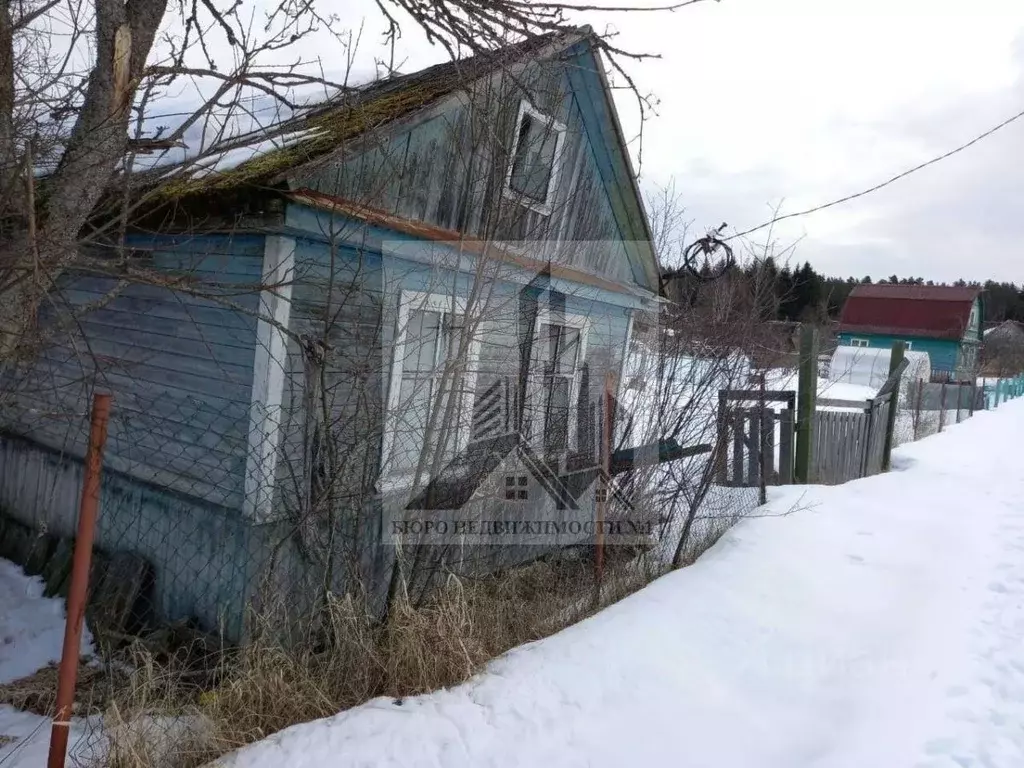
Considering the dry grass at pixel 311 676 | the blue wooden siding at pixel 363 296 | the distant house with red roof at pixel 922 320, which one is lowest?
the dry grass at pixel 311 676

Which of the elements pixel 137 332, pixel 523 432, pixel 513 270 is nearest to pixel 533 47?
pixel 513 270

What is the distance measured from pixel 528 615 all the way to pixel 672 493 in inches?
62.8

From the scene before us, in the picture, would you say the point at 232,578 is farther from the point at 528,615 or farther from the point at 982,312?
the point at 982,312

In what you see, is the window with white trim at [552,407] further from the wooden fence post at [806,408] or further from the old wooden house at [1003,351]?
the old wooden house at [1003,351]

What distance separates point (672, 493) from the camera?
5.15 meters

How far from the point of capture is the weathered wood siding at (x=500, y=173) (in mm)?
3719

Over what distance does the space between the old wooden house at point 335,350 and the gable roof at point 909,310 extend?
3666 cm

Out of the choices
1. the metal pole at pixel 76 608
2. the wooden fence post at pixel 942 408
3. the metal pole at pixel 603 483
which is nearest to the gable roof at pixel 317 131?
the metal pole at pixel 76 608

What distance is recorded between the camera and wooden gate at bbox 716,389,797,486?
5098 millimetres

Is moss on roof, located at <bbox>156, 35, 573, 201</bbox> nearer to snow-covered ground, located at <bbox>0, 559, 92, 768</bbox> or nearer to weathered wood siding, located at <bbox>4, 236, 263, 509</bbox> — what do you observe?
weathered wood siding, located at <bbox>4, 236, 263, 509</bbox>

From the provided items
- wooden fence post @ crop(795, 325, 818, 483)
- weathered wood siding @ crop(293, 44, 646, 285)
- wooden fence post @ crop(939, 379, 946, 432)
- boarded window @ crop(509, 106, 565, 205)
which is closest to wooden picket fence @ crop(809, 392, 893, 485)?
wooden fence post @ crop(795, 325, 818, 483)

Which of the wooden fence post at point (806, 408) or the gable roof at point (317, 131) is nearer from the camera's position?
the gable roof at point (317, 131)

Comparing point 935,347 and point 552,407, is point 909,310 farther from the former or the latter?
point 552,407

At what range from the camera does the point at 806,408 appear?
7.27m
